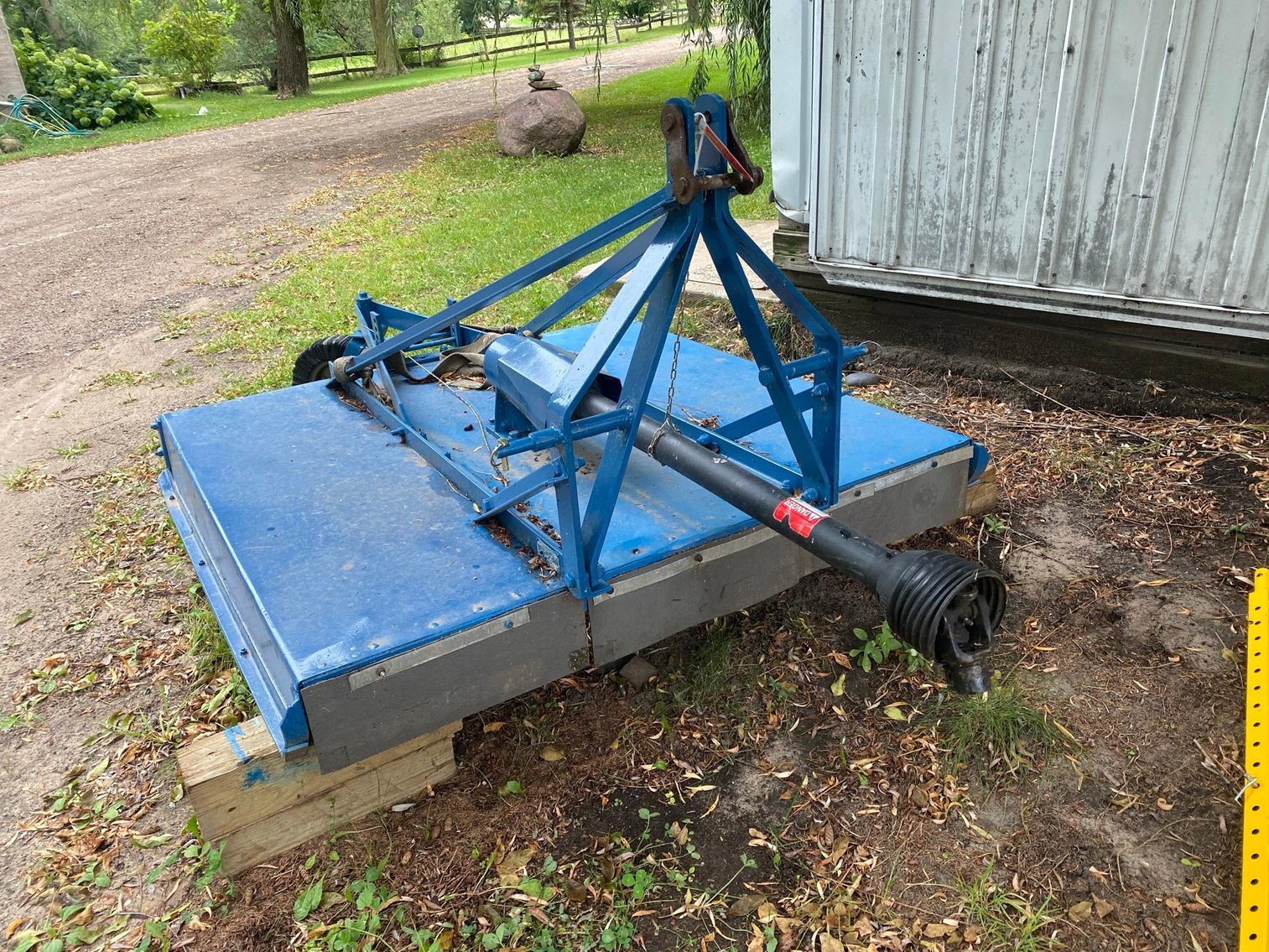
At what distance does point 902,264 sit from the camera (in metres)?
4.57

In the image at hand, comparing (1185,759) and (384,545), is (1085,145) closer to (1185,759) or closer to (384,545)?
(1185,759)

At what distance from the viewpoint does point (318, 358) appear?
4.69 meters

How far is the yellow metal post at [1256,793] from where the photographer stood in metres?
1.91

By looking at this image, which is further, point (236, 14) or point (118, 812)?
point (236, 14)

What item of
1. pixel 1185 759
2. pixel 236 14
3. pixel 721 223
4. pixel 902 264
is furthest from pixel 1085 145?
pixel 236 14

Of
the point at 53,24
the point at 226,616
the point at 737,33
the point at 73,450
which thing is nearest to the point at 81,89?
the point at 53,24

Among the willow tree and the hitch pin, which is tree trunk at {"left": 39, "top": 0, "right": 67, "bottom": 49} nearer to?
the willow tree

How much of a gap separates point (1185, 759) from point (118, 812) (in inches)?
117

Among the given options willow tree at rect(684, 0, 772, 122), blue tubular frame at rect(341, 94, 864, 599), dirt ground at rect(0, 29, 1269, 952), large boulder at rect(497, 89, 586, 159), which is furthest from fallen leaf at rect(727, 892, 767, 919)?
large boulder at rect(497, 89, 586, 159)

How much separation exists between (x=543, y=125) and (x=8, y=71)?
13536 millimetres

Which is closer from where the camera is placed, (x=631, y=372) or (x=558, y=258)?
(x=631, y=372)

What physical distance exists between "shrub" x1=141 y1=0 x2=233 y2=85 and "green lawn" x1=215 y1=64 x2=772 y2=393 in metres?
15.6

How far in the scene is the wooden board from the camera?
2.29 metres

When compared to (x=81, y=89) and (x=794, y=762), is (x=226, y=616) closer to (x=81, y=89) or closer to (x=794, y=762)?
(x=794, y=762)
